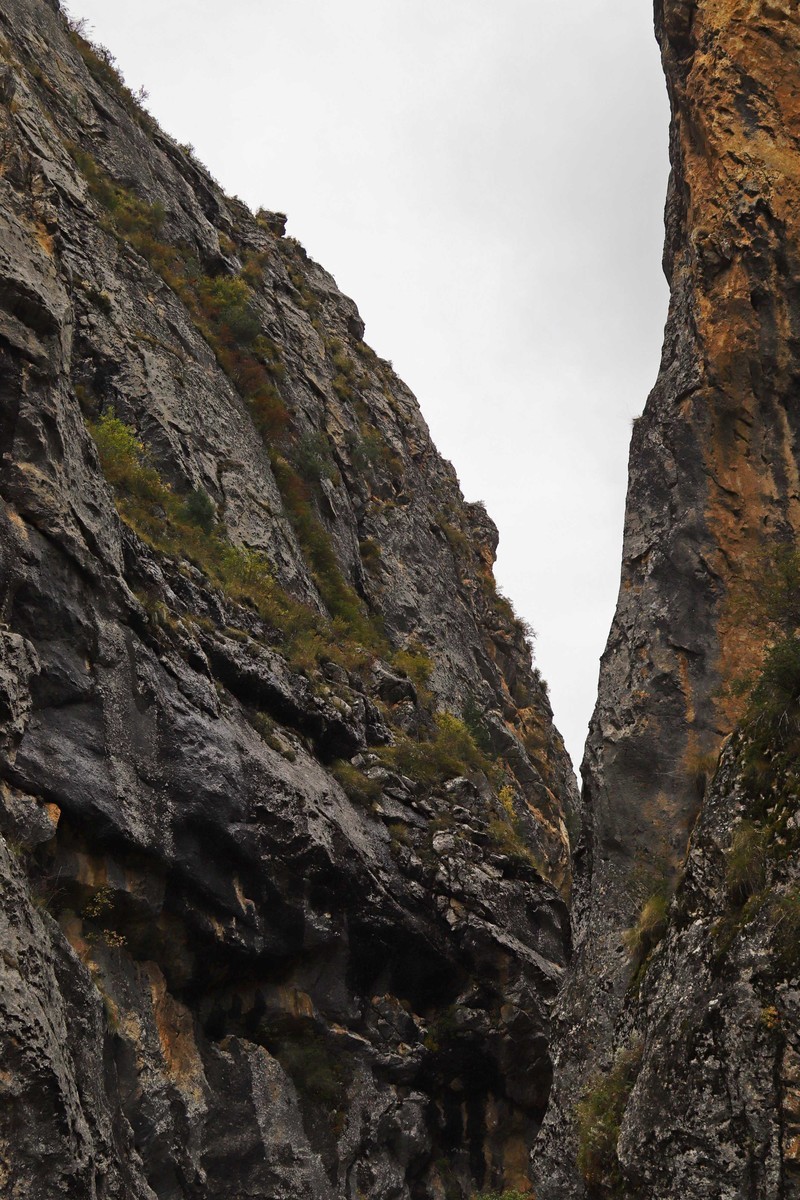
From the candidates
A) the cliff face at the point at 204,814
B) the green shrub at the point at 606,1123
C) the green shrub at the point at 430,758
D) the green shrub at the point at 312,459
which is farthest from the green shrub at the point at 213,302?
the green shrub at the point at 606,1123

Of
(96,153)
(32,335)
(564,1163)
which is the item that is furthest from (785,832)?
(96,153)

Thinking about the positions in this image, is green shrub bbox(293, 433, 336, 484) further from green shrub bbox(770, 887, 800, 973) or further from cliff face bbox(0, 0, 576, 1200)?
green shrub bbox(770, 887, 800, 973)

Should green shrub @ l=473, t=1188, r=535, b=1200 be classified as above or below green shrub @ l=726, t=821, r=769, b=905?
below

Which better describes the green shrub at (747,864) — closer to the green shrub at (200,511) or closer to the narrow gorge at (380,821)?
the narrow gorge at (380,821)

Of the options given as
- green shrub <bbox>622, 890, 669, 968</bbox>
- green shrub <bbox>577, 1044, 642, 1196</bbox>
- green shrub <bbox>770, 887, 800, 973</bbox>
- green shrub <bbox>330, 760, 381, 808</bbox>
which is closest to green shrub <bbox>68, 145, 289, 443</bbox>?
green shrub <bbox>330, 760, 381, 808</bbox>

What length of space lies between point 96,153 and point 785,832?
3261 cm

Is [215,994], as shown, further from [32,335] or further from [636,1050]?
[32,335]

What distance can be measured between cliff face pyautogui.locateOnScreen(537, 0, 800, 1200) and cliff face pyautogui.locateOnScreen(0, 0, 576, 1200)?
12.6 feet

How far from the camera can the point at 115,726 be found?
1508cm

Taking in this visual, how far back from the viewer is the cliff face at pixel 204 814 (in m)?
13.3

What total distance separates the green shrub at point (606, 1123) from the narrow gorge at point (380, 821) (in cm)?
6

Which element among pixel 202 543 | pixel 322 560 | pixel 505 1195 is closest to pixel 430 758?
pixel 202 543

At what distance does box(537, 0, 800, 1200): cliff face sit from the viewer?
14.7m

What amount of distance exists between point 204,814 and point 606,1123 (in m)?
7.10
